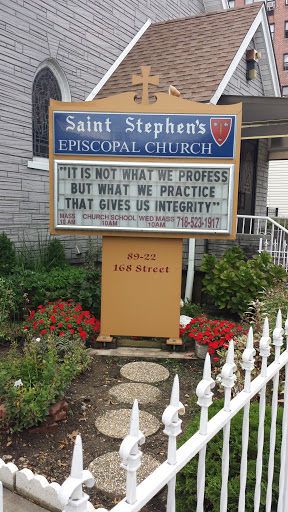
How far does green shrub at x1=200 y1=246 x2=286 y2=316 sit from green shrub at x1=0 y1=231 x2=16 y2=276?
10.2ft

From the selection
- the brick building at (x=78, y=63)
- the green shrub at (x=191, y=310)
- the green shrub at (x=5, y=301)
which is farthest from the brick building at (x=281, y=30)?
the green shrub at (x=5, y=301)

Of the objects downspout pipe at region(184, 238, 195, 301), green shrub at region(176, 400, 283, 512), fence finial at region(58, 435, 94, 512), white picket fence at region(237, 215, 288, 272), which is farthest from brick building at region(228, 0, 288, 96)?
fence finial at region(58, 435, 94, 512)

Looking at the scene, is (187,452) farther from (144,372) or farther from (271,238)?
(271,238)

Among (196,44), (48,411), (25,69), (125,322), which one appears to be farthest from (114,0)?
(48,411)

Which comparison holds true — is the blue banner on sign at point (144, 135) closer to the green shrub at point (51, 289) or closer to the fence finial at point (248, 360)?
the green shrub at point (51, 289)

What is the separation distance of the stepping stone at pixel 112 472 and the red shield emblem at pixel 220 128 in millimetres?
3669

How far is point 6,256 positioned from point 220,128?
3.78m

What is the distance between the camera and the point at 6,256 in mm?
6473

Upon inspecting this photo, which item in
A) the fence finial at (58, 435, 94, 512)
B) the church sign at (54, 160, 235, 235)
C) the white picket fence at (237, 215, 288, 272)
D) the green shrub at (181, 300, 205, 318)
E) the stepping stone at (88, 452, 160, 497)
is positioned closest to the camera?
the fence finial at (58, 435, 94, 512)

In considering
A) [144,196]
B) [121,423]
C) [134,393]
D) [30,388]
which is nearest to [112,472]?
[121,423]

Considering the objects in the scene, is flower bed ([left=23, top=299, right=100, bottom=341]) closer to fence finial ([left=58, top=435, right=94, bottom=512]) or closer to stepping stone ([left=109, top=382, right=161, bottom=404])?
stepping stone ([left=109, top=382, right=161, bottom=404])

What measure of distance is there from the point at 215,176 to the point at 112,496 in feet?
12.2

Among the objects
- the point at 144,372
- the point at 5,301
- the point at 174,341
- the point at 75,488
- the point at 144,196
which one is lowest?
the point at 144,372

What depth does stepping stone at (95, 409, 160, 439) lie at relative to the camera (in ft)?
10.9
